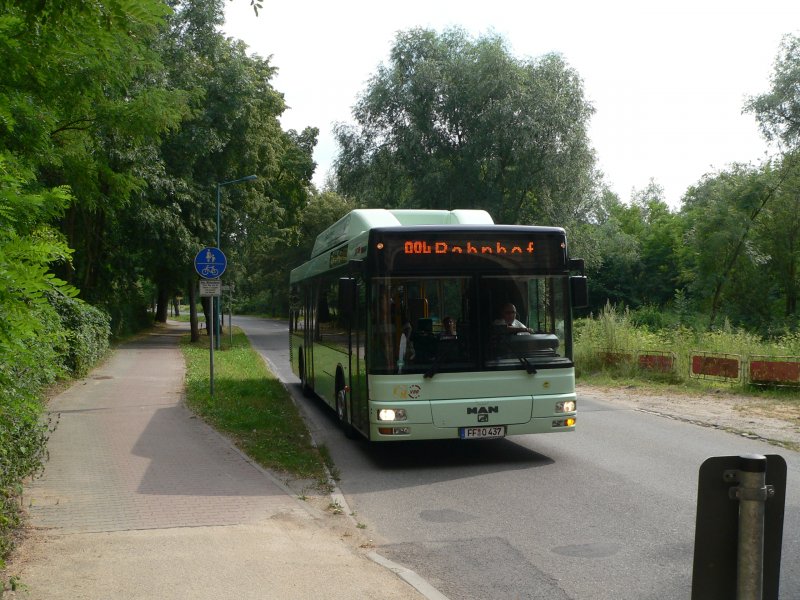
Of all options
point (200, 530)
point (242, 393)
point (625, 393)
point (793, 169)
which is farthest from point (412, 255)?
point (793, 169)

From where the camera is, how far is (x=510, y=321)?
998 cm

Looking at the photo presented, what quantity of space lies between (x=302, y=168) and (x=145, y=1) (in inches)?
1505

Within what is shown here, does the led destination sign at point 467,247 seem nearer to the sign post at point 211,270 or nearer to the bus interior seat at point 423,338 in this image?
the bus interior seat at point 423,338

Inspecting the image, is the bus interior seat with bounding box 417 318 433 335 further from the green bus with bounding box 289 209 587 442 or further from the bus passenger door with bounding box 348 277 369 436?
the bus passenger door with bounding box 348 277 369 436

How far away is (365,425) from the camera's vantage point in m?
10.4

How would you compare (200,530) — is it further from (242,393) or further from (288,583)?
(242,393)

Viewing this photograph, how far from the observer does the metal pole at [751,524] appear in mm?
2350

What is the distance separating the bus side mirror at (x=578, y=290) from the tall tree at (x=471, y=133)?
84.1 ft

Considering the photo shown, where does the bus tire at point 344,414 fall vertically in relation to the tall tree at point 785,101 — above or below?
below

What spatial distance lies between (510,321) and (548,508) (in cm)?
268

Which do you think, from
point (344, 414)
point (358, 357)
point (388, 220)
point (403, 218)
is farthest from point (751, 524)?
point (403, 218)

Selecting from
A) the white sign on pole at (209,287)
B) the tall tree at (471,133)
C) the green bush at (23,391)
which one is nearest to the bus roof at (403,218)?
the white sign on pole at (209,287)

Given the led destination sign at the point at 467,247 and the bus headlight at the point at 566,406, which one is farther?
the bus headlight at the point at 566,406

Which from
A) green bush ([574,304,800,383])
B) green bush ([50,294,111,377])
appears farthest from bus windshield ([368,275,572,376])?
green bush ([574,304,800,383])
